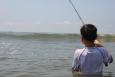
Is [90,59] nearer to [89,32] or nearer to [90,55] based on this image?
[90,55]

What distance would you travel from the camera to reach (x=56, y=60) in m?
14.0

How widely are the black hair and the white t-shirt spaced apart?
0.23m

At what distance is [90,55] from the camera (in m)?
5.44

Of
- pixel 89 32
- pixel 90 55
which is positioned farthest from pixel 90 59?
pixel 89 32

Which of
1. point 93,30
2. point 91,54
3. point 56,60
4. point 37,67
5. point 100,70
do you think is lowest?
point 56,60

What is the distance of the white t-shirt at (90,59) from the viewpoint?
5441 mm

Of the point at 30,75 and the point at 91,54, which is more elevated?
the point at 91,54

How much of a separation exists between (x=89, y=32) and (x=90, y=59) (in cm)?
49

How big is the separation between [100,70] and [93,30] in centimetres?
77

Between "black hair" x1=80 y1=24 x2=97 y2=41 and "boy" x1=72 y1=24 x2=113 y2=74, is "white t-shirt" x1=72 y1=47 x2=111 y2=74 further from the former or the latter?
"black hair" x1=80 y1=24 x2=97 y2=41

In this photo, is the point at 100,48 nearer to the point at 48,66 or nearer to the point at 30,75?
the point at 30,75

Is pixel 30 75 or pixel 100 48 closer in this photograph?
pixel 100 48

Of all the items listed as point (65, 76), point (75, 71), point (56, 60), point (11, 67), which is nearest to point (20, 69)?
point (11, 67)

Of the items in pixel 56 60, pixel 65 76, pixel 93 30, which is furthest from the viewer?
pixel 56 60
